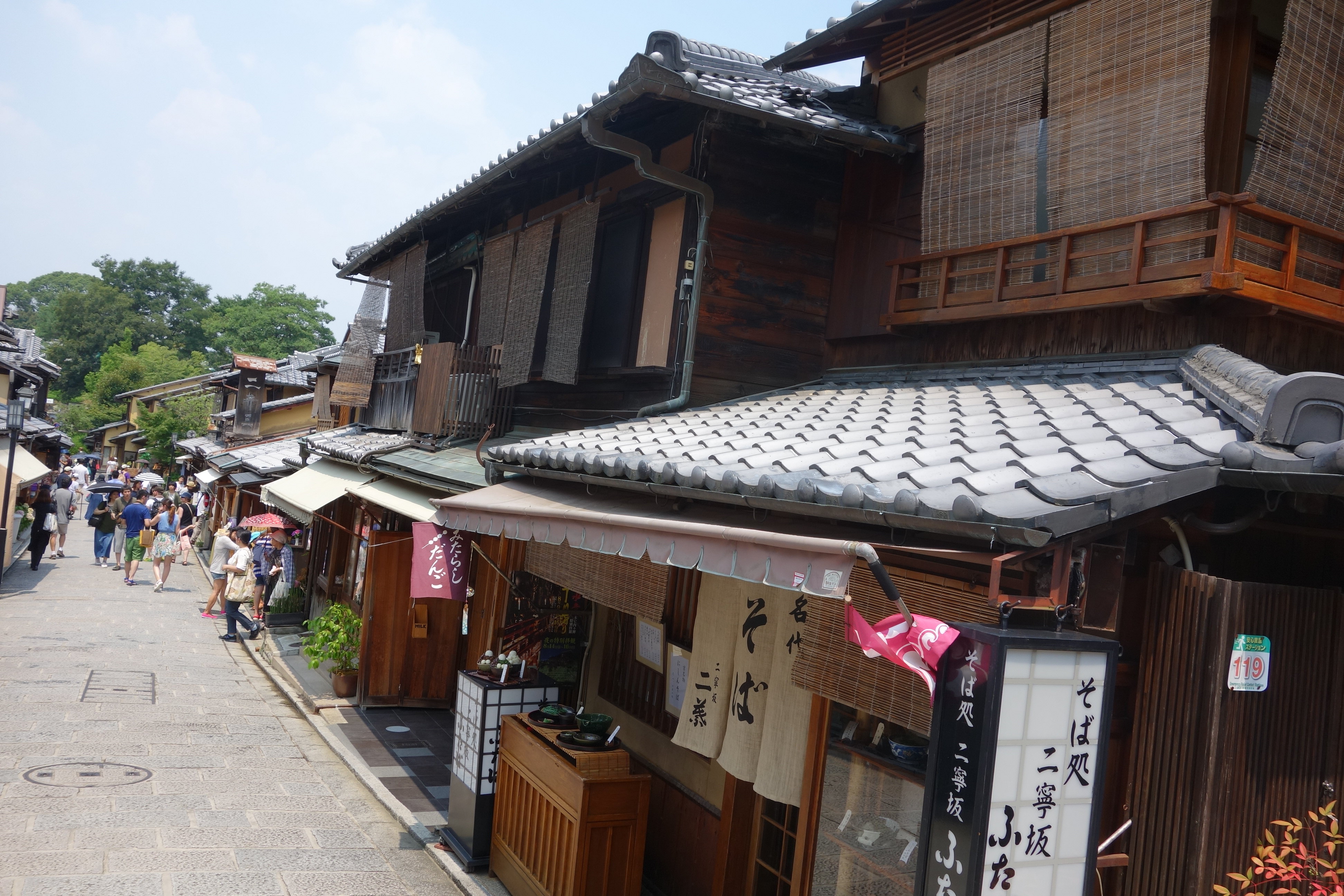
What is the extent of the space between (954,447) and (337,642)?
39.4 feet

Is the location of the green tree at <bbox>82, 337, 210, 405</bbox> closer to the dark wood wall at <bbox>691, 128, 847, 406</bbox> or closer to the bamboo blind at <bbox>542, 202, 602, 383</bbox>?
the bamboo blind at <bbox>542, 202, 602, 383</bbox>

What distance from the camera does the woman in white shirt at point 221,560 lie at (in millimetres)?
20297

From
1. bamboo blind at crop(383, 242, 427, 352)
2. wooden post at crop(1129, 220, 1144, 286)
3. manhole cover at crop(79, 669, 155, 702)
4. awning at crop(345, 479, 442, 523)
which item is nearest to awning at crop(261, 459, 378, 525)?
awning at crop(345, 479, 442, 523)

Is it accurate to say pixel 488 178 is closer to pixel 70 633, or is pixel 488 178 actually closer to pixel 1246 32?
pixel 1246 32

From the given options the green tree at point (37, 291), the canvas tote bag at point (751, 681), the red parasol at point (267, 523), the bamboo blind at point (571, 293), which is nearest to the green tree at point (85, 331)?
the green tree at point (37, 291)

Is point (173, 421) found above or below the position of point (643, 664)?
above

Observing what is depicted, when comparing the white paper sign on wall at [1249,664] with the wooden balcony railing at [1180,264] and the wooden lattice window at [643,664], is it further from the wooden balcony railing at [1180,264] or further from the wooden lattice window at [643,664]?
the wooden lattice window at [643,664]

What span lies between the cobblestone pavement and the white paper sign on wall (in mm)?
6560

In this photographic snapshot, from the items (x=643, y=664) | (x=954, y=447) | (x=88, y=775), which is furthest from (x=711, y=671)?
(x=88, y=775)

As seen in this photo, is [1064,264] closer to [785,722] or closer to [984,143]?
[984,143]

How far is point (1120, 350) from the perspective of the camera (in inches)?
266

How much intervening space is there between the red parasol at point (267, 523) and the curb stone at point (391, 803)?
218 inches

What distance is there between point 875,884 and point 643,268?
23.7 feet

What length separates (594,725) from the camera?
770 cm
